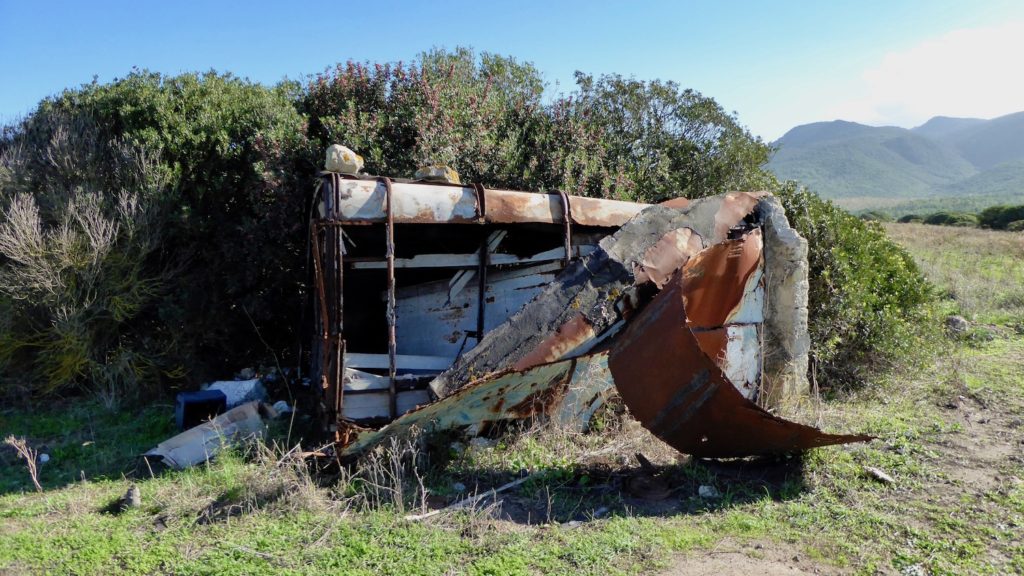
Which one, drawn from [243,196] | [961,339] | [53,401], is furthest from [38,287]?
[961,339]

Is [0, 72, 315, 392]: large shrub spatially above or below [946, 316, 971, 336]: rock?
above

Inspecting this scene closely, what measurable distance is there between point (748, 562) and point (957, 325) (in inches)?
308

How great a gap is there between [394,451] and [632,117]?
787 centimetres

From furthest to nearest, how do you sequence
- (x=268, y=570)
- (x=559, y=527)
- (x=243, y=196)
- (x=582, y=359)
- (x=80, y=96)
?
(x=80, y=96), (x=243, y=196), (x=582, y=359), (x=559, y=527), (x=268, y=570)

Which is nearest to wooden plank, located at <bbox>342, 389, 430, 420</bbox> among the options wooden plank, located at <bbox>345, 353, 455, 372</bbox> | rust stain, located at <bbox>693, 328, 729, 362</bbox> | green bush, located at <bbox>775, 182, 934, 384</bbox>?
wooden plank, located at <bbox>345, 353, 455, 372</bbox>

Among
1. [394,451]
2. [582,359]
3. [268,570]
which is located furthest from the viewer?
[582,359]

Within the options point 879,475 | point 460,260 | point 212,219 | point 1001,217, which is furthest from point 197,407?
point 1001,217

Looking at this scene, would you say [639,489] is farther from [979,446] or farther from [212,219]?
[212,219]

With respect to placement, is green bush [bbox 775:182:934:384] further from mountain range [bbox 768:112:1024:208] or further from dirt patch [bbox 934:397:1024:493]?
mountain range [bbox 768:112:1024:208]

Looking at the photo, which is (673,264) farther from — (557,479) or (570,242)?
(557,479)

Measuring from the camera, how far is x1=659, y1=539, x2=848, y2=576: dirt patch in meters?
3.50

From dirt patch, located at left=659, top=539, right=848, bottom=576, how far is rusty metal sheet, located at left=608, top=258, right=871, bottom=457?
30.3 inches

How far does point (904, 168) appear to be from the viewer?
154875mm

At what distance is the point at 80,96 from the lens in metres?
8.82
